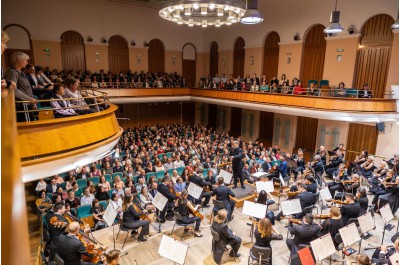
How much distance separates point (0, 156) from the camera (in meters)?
1.08

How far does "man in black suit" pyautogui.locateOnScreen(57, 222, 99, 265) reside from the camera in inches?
196

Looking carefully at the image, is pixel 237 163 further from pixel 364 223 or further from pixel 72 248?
pixel 72 248

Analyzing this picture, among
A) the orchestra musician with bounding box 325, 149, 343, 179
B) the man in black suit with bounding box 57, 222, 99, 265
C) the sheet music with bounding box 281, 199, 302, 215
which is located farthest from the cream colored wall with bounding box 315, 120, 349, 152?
the man in black suit with bounding box 57, 222, 99, 265

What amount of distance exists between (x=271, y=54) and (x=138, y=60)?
32.3 feet

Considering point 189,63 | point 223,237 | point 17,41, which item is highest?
point 17,41

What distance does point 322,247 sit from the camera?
5371 mm

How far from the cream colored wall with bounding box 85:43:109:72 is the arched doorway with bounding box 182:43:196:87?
6.39 meters

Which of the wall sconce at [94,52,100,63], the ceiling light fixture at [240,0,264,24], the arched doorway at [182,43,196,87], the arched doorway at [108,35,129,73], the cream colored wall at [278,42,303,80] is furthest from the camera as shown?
the arched doorway at [182,43,196,87]

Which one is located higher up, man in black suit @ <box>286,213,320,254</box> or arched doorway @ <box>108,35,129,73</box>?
arched doorway @ <box>108,35,129,73</box>

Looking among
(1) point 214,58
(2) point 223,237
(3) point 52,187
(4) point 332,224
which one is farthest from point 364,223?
(1) point 214,58

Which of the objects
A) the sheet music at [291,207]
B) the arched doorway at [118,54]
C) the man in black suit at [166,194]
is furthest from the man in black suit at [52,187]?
the arched doorway at [118,54]

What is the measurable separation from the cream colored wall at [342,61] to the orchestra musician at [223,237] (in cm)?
1207

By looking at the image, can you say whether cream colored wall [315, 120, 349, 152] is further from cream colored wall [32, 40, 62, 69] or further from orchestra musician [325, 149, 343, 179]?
cream colored wall [32, 40, 62, 69]

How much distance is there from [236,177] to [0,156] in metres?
9.55
